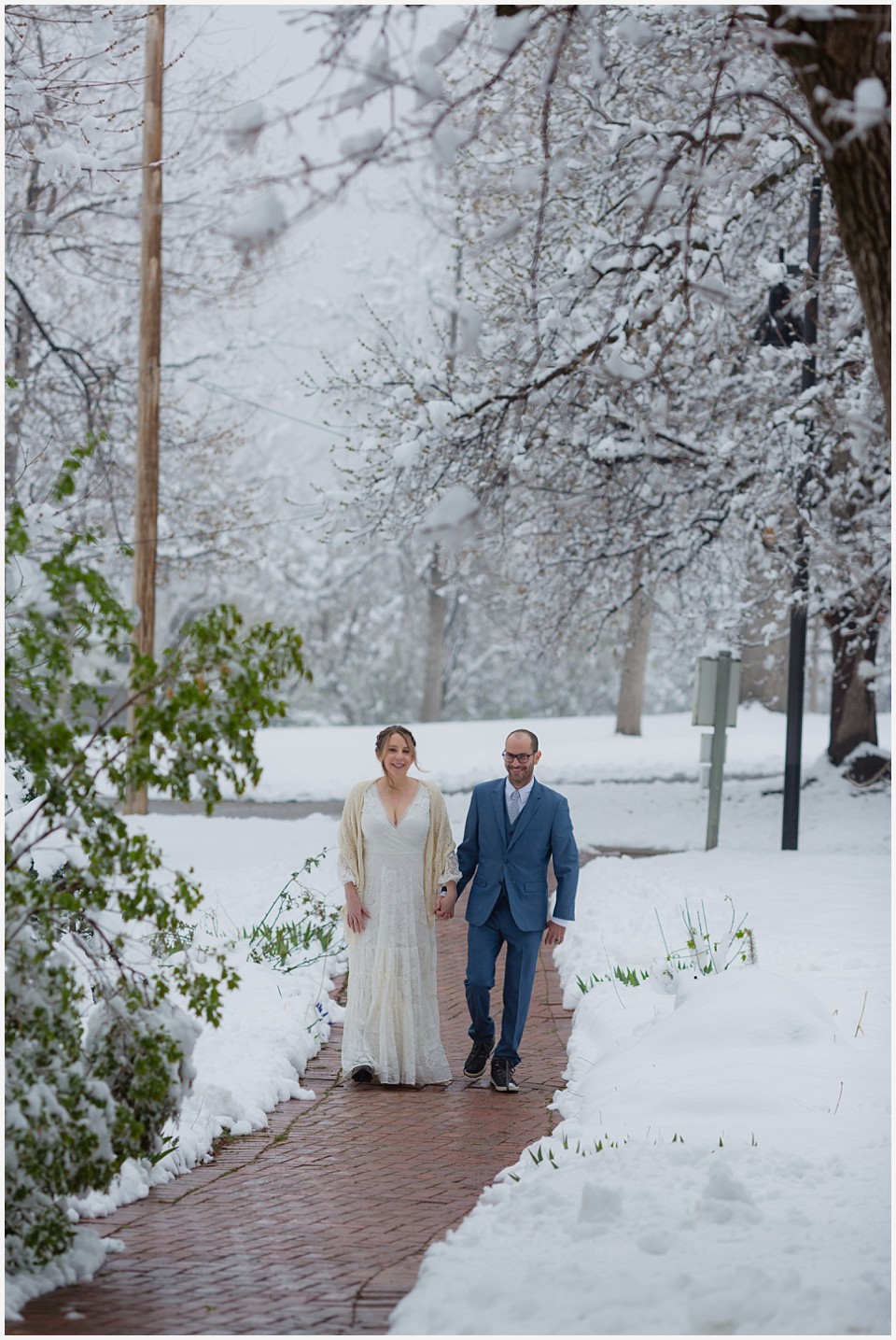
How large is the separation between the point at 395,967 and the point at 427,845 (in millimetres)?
669

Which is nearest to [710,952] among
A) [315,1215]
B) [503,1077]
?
[503,1077]

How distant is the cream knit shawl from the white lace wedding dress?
0.03m

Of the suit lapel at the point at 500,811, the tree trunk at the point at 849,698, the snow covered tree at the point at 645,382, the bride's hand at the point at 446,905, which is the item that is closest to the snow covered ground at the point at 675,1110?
the bride's hand at the point at 446,905

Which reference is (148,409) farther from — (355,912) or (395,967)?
(395,967)

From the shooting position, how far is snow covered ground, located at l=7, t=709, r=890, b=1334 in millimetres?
4367

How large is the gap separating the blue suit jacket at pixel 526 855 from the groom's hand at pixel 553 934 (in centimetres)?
6

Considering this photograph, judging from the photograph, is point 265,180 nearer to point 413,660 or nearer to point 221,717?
A: point 221,717

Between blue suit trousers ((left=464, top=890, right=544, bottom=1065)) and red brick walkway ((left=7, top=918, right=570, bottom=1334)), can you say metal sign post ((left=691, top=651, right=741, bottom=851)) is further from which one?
blue suit trousers ((left=464, top=890, right=544, bottom=1065))

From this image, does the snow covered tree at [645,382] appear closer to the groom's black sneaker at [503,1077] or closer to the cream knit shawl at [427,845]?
the cream knit shawl at [427,845]

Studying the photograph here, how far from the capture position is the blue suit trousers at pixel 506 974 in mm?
8148

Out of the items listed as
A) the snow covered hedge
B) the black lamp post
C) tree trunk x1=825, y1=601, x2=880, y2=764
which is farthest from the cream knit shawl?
tree trunk x1=825, y1=601, x2=880, y2=764

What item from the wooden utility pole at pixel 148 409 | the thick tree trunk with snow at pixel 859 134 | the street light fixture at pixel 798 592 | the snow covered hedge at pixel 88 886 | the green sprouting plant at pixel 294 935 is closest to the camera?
the thick tree trunk with snow at pixel 859 134

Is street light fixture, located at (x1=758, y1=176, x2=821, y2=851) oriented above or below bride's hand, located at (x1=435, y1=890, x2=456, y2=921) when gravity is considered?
above

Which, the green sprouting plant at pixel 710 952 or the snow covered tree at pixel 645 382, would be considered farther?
the snow covered tree at pixel 645 382
